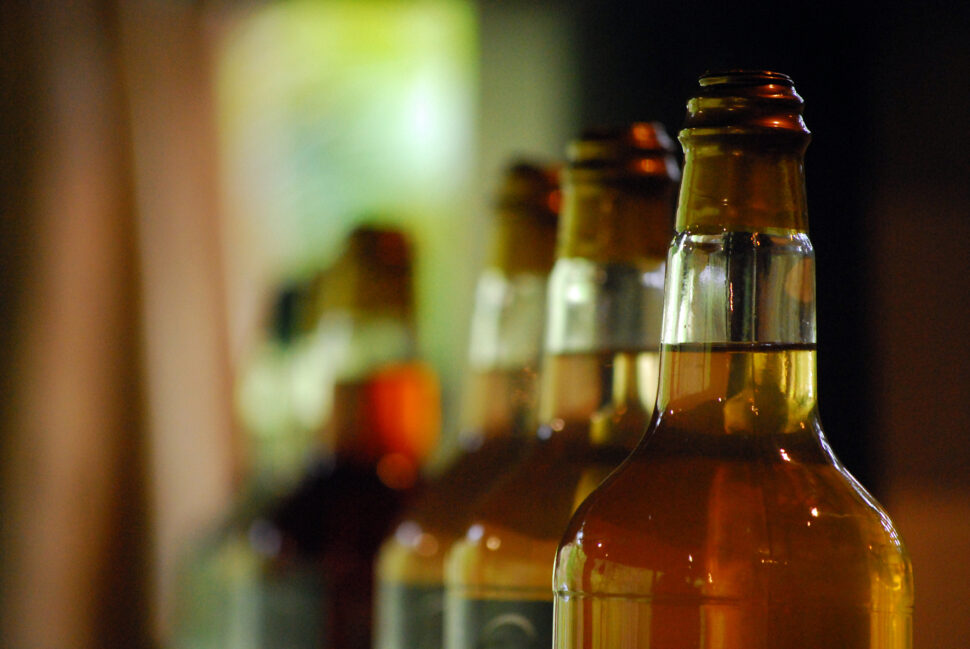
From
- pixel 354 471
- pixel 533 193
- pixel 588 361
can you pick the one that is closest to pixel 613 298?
pixel 588 361

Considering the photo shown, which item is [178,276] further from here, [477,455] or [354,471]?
[477,455]

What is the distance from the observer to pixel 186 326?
1.28m

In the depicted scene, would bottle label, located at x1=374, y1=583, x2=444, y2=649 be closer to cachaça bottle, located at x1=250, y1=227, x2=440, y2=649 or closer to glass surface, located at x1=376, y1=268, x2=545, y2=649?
glass surface, located at x1=376, y1=268, x2=545, y2=649

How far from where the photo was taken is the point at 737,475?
309 millimetres

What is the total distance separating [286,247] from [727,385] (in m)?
1.14

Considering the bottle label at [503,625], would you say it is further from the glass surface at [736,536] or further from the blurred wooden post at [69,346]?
the blurred wooden post at [69,346]

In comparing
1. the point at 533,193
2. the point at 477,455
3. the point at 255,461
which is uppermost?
the point at 533,193

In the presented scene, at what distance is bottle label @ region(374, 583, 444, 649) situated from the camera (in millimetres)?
498

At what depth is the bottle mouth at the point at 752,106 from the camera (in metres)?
0.31

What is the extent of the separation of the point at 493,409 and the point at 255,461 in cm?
74

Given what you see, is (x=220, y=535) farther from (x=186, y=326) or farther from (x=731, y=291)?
(x=731, y=291)

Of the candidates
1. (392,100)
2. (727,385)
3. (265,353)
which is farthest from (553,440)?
(392,100)

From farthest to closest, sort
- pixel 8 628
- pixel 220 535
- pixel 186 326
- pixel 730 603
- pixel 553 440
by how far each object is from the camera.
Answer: pixel 186 326 < pixel 8 628 < pixel 220 535 < pixel 553 440 < pixel 730 603

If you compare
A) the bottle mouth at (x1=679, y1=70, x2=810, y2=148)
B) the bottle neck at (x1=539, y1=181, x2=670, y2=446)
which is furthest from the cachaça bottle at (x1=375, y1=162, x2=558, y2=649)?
the bottle mouth at (x1=679, y1=70, x2=810, y2=148)
